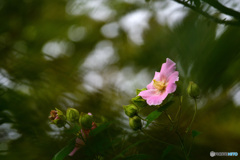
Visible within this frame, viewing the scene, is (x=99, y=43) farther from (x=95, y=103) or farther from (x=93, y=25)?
(x=95, y=103)

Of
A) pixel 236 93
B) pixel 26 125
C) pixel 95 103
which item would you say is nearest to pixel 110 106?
pixel 95 103

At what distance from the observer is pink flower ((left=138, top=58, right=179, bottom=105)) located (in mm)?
501

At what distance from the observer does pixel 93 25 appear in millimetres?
2137

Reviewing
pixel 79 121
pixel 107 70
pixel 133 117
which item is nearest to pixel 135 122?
pixel 133 117

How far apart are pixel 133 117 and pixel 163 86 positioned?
95 mm

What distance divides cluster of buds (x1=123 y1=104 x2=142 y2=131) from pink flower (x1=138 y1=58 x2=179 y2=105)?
1.5 inches

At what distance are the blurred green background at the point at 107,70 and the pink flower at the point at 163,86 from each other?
0.36ft

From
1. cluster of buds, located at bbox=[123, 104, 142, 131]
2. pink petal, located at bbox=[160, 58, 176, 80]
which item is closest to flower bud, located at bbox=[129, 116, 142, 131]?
cluster of buds, located at bbox=[123, 104, 142, 131]

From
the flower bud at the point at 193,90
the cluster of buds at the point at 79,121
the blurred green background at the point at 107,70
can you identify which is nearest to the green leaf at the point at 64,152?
the cluster of buds at the point at 79,121

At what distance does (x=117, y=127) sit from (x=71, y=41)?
1.29 metres

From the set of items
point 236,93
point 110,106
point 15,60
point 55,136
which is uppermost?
point 15,60

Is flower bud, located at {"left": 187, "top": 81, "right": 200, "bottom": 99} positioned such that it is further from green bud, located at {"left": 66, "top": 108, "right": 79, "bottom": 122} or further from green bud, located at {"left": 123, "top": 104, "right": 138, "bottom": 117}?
green bud, located at {"left": 66, "top": 108, "right": 79, "bottom": 122}

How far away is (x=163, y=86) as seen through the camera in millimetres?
555

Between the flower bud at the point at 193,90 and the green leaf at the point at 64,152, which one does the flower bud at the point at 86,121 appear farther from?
the flower bud at the point at 193,90
